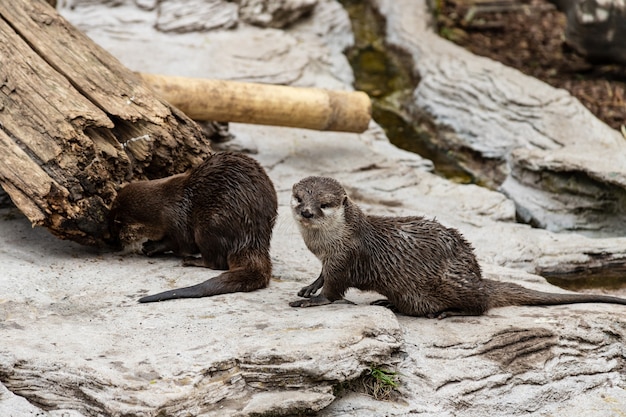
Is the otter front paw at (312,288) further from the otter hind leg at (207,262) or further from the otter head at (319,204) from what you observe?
the otter hind leg at (207,262)

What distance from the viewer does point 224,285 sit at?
3.70 meters

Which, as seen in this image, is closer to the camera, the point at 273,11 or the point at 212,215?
the point at 212,215

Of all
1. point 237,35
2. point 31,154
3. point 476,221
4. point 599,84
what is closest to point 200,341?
point 31,154

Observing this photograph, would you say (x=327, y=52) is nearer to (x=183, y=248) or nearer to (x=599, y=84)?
(x=599, y=84)

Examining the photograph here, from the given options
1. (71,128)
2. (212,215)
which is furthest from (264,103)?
(71,128)

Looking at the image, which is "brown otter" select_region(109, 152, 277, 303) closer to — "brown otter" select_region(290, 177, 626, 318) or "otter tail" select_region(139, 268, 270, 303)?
"otter tail" select_region(139, 268, 270, 303)

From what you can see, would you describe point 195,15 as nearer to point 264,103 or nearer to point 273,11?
point 273,11

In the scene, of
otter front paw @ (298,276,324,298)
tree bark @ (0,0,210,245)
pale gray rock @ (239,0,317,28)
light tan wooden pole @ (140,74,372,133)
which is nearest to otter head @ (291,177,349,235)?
otter front paw @ (298,276,324,298)

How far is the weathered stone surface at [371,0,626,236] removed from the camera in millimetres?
5422

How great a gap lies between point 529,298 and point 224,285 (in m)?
1.30

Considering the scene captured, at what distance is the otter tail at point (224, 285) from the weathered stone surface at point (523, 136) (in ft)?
7.76

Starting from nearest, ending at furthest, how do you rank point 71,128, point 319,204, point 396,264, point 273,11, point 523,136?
1. point 319,204
2. point 396,264
3. point 71,128
4. point 523,136
5. point 273,11

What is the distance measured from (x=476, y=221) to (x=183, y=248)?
6.20 feet

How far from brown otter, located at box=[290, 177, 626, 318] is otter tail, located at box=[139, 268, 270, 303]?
274mm
